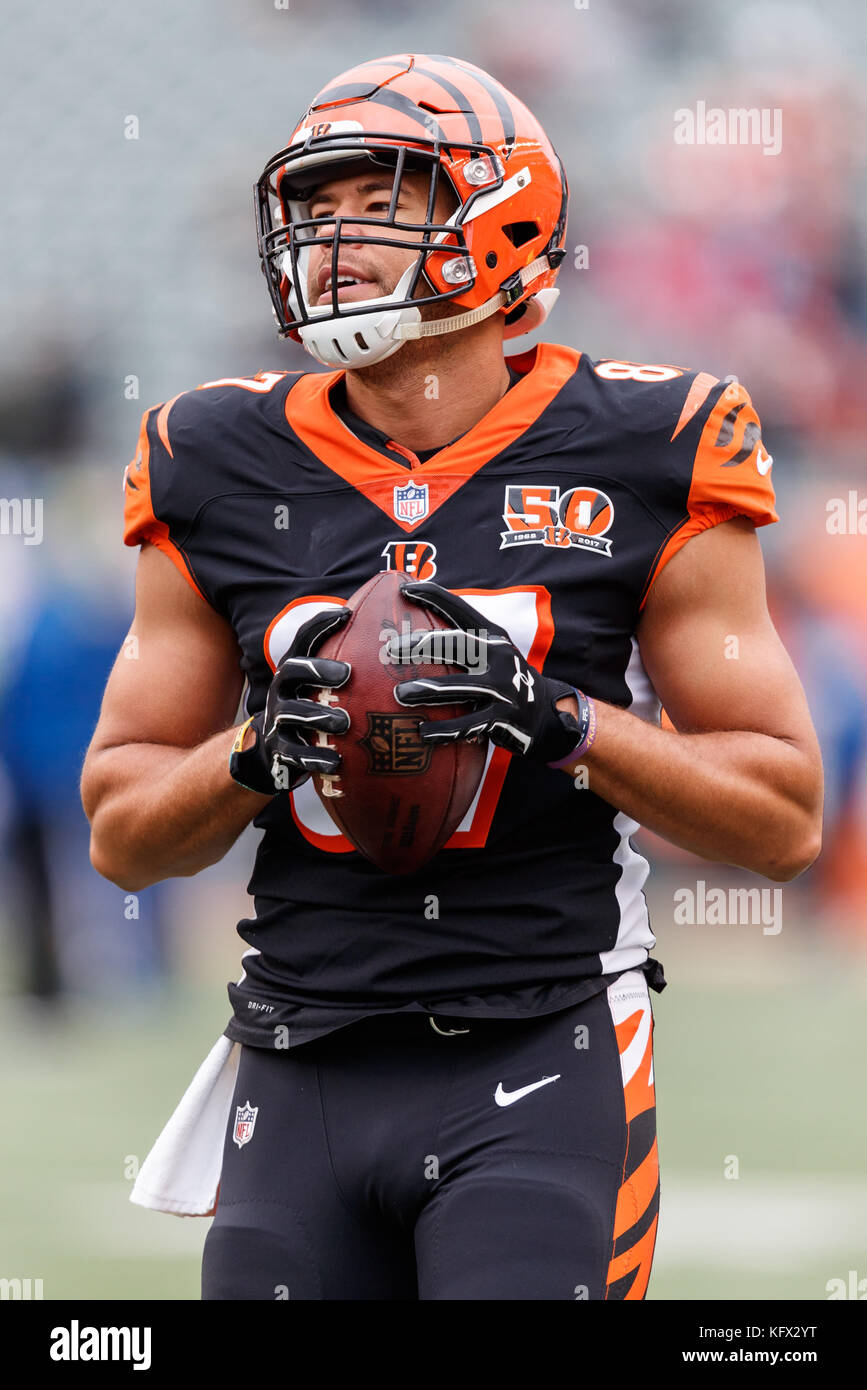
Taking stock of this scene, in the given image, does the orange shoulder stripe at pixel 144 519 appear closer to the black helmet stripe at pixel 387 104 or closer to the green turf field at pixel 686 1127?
the black helmet stripe at pixel 387 104

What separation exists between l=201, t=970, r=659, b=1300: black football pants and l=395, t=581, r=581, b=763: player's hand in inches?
12.4

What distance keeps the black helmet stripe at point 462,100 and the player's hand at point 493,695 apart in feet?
2.30

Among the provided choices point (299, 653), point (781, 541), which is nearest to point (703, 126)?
point (781, 541)

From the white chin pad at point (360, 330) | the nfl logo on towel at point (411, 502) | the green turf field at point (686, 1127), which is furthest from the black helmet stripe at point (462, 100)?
the green turf field at point (686, 1127)

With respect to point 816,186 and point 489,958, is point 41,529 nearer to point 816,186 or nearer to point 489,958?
point 816,186

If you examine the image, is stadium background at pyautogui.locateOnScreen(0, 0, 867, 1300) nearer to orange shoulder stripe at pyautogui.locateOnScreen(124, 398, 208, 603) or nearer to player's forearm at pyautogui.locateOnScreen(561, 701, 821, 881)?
player's forearm at pyautogui.locateOnScreen(561, 701, 821, 881)

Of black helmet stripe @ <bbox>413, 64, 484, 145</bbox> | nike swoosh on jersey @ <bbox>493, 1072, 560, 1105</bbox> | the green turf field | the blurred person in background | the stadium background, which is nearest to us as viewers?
nike swoosh on jersey @ <bbox>493, 1072, 560, 1105</bbox>

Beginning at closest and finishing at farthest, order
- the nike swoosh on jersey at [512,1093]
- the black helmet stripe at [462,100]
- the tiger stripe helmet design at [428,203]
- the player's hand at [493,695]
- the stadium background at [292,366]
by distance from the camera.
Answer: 1. the player's hand at [493,695]
2. the nike swoosh on jersey at [512,1093]
3. the tiger stripe helmet design at [428,203]
4. the black helmet stripe at [462,100]
5. the stadium background at [292,366]

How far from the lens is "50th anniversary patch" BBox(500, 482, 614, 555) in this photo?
1944mm

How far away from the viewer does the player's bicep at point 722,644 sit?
1.95 m

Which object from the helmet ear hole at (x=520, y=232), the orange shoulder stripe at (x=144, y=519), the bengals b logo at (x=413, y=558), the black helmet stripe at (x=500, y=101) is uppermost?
the black helmet stripe at (x=500, y=101)

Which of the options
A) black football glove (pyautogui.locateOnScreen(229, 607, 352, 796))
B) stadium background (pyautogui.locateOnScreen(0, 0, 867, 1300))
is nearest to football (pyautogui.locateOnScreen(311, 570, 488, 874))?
black football glove (pyautogui.locateOnScreen(229, 607, 352, 796))

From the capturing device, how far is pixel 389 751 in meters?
1.71

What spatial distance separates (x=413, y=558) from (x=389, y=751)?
1.05 feet
